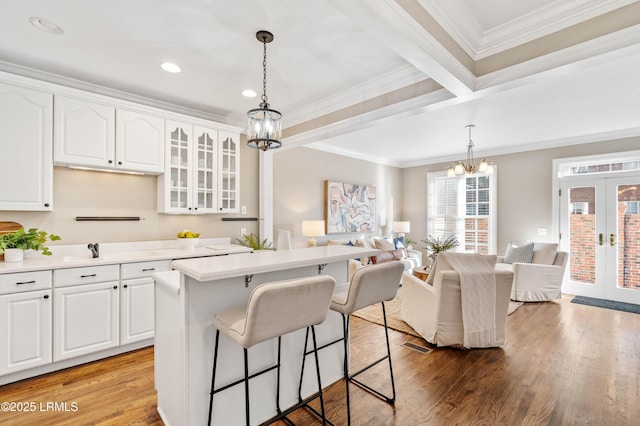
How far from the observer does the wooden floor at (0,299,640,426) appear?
1993 millimetres

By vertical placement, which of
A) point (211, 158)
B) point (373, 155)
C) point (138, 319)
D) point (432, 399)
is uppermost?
point (373, 155)

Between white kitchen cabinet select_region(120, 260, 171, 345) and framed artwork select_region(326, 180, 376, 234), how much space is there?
3390mm

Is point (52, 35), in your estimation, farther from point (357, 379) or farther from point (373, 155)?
point (373, 155)

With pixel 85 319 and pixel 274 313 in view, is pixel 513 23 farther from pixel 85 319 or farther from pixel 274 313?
pixel 85 319

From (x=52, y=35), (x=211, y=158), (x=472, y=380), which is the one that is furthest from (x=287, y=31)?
(x=472, y=380)

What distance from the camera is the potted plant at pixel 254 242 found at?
13.6 feet

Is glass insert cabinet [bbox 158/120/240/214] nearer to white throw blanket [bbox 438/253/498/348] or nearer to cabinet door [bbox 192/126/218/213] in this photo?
cabinet door [bbox 192/126/218/213]

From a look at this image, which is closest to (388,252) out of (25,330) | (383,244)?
(383,244)

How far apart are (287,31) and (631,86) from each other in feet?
11.6

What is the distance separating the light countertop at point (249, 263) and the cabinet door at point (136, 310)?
5.06 ft

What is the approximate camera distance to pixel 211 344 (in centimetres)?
170

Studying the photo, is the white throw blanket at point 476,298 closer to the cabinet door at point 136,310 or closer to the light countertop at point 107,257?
the light countertop at point 107,257

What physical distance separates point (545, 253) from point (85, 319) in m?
5.97

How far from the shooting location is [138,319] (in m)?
2.90
